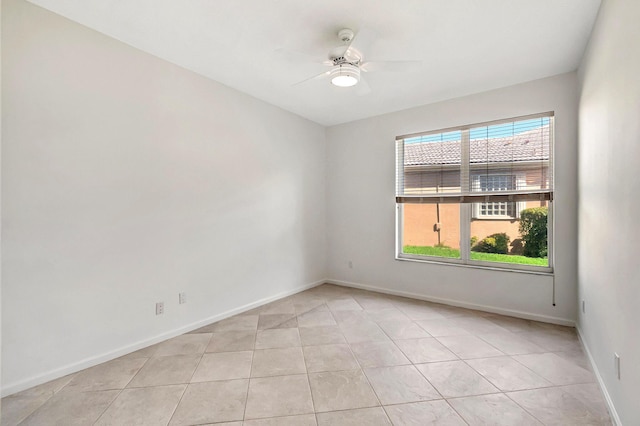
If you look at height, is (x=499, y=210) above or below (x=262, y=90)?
below

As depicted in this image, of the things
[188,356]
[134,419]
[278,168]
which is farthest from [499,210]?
[134,419]

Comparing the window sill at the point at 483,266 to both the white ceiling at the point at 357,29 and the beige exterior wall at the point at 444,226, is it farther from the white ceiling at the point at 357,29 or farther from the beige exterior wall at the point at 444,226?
the white ceiling at the point at 357,29

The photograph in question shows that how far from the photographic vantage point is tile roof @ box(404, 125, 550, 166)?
335 cm

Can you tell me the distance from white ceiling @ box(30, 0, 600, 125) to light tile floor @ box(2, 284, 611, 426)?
2.52 meters

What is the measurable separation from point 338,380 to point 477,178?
305cm

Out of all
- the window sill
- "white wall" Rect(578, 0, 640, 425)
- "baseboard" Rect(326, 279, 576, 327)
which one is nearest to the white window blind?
the window sill

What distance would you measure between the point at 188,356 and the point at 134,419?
0.77 metres

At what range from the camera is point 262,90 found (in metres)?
3.54

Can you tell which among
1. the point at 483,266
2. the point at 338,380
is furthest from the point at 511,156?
the point at 338,380

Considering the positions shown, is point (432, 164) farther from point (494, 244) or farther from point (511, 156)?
point (494, 244)

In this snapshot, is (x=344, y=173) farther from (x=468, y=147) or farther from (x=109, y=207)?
(x=109, y=207)

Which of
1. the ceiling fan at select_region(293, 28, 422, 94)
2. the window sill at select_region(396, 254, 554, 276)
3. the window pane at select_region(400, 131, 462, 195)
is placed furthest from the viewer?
the window pane at select_region(400, 131, 462, 195)

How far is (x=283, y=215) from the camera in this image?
4.25 metres

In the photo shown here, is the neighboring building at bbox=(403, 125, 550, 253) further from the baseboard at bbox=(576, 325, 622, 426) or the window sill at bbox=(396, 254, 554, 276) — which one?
the baseboard at bbox=(576, 325, 622, 426)
